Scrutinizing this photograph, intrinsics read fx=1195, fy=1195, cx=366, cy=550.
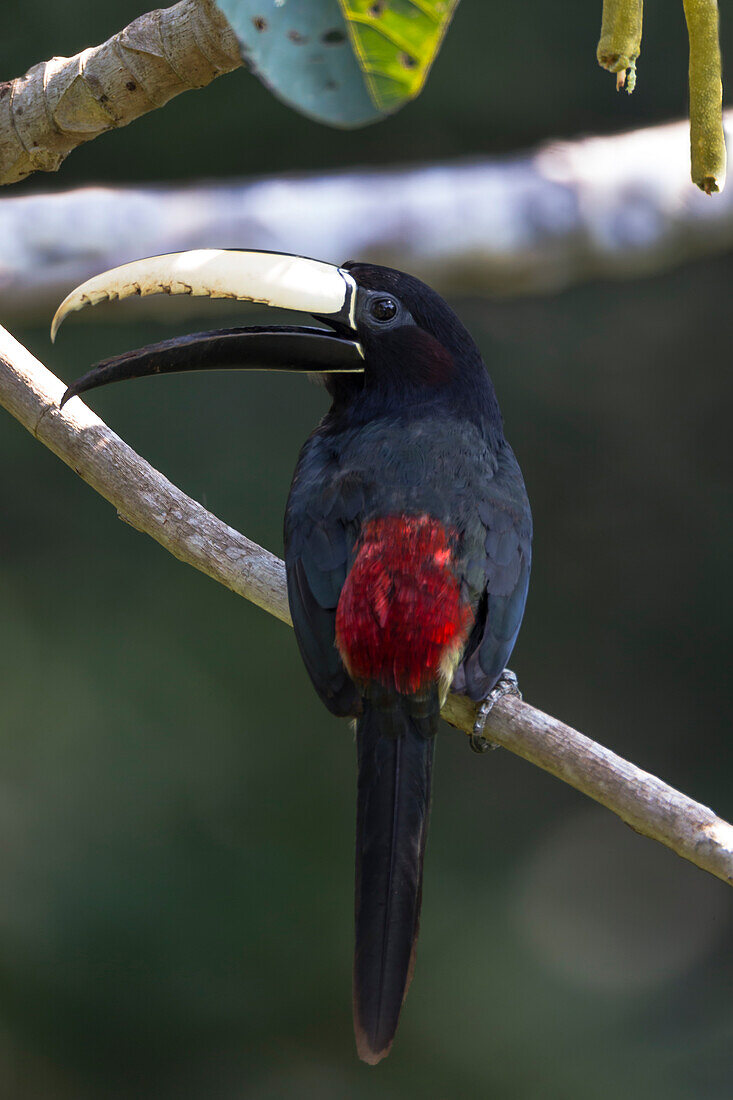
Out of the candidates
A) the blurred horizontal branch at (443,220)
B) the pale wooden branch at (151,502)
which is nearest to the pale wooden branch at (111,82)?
the pale wooden branch at (151,502)

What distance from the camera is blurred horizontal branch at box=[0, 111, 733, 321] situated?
8.18 feet

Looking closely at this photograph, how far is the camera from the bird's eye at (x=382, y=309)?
Result: 175 centimetres

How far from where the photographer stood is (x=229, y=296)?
1.50 metres

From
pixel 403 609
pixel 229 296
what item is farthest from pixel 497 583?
pixel 229 296

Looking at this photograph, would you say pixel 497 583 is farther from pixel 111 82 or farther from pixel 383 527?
pixel 111 82

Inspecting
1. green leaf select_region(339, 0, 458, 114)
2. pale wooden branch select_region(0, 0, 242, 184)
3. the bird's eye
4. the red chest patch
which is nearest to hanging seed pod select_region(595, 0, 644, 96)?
green leaf select_region(339, 0, 458, 114)

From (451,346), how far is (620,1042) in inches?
82.5

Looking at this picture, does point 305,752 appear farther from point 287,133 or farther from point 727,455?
point 287,133

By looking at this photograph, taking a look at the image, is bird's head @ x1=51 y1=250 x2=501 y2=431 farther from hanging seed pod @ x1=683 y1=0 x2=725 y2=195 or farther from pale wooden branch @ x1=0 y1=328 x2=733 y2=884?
hanging seed pod @ x1=683 y1=0 x2=725 y2=195

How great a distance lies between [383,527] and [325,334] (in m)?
0.35

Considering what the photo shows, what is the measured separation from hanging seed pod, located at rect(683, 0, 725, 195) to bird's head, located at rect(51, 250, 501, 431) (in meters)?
0.73

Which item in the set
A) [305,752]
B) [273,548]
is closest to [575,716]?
[305,752]

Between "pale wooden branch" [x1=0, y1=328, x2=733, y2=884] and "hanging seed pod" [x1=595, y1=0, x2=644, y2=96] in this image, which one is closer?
"hanging seed pod" [x1=595, y1=0, x2=644, y2=96]

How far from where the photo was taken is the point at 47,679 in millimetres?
3199
